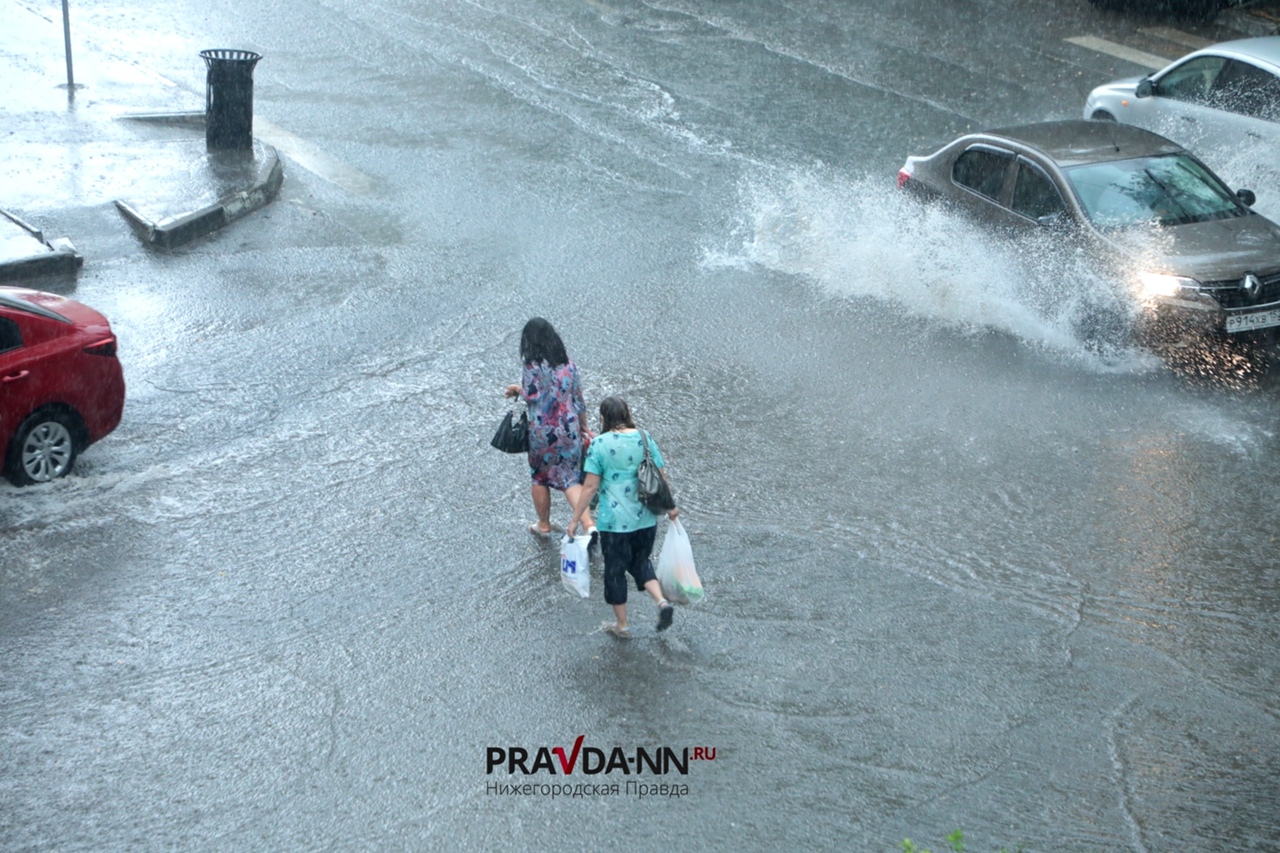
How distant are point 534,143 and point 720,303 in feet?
16.2

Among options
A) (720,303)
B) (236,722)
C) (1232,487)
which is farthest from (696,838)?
(720,303)

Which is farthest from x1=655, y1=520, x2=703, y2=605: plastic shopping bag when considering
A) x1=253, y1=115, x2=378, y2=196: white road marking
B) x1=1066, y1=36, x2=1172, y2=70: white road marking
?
x1=1066, y1=36, x2=1172, y2=70: white road marking

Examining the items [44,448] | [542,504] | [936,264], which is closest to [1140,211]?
[936,264]

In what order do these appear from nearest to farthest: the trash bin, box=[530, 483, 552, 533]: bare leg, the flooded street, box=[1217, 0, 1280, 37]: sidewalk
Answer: the flooded street, box=[530, 483, 552, 533]: bare leg, the trash bin, box=[1217, 0, 1280, 37]: sidewalk

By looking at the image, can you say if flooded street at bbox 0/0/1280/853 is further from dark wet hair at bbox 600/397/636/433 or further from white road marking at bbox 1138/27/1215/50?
white road marking at bbox 1138/27/1215/50

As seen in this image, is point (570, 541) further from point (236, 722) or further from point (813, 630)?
point (236, 722)

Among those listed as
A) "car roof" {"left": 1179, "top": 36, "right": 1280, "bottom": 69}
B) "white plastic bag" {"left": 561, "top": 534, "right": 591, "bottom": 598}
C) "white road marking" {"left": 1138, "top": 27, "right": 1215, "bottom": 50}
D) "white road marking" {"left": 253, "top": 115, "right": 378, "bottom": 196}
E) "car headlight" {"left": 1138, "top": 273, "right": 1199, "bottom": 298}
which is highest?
"car roof" {"left": 1179, "top": 36, "right": 1280, "bottom": 69}

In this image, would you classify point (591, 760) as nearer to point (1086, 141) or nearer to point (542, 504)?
point (542, 504)

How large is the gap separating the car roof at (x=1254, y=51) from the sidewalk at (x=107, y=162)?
1031cm

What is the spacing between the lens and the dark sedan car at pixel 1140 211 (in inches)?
379

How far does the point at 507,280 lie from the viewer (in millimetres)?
11516

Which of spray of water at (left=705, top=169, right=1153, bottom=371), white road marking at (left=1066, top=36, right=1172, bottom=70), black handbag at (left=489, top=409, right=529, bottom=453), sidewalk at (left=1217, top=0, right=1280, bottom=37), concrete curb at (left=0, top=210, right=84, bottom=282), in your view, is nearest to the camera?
black handbag at (left=489, top=409, right=529, bottom=453)

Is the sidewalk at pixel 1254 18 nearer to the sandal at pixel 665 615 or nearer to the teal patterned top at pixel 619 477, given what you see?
the teal patterned top at pixel 619 477

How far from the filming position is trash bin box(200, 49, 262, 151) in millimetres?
13539
